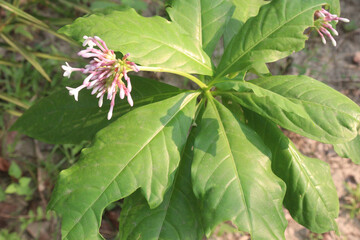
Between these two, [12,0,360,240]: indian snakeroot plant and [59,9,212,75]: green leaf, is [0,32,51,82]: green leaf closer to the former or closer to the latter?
[12,0,360,240]: indian snakeroot plant

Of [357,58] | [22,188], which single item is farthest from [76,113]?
[357,58]

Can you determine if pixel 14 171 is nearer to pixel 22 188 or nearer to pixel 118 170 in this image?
pixel 22 188

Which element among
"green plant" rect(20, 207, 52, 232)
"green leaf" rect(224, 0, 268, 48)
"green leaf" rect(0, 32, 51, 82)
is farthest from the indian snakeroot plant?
"green plant" rect(20, 207, 52, 232)

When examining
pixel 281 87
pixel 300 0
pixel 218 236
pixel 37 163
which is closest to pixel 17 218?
pixel 37 163

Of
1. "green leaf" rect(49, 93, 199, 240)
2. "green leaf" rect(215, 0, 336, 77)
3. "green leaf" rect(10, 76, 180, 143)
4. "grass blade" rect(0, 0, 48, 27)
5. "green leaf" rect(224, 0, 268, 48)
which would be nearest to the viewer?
"green leaf" rect(49, 93, 199, 240)

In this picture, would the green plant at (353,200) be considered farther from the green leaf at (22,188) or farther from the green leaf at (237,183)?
the green leaf at (22,188)

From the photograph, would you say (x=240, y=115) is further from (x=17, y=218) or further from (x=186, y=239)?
(x=17, y=218)

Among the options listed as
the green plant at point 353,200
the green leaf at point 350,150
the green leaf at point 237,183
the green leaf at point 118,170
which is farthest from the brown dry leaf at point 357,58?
the green leaf at point 118,170
